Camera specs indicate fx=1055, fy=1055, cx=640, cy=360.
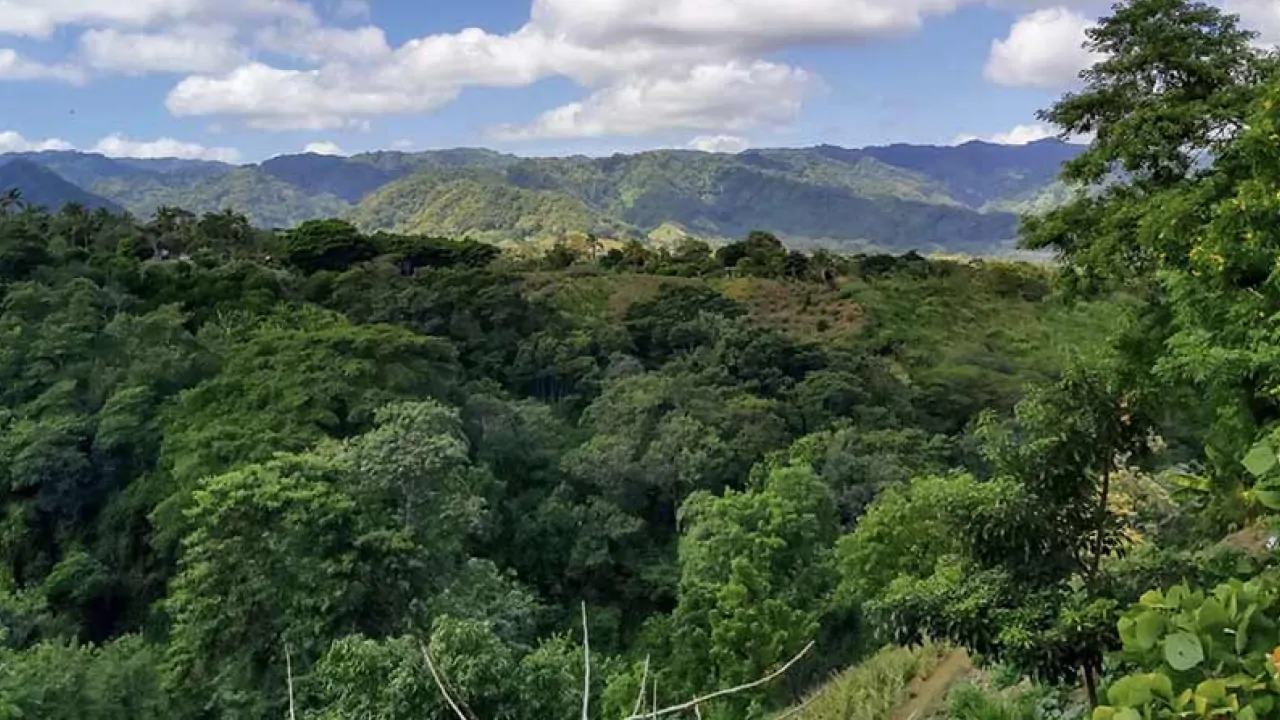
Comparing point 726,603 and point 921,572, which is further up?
point 921,572

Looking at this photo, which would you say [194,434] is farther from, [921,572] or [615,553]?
[921,572]

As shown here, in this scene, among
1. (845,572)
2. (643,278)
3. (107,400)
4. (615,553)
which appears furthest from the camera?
(643,278)

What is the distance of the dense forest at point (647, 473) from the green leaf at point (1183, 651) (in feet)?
0.04

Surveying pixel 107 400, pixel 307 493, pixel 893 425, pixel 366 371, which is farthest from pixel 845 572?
pixel 107 400

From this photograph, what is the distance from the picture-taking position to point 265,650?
12.8 meters

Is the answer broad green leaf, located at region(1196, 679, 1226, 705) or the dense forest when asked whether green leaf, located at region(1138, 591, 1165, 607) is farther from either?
broad green leaf, located at region(1196, 679, 1226, 705)

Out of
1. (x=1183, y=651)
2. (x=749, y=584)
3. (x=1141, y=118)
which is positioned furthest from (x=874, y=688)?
(x=1183, y=651)

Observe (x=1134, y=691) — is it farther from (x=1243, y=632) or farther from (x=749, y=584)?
(x=749, y=584)

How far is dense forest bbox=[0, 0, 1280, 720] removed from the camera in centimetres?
532

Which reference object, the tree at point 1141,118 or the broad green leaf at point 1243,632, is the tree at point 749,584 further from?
the broad green leaf at point 1243,632

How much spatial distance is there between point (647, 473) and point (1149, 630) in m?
19.7

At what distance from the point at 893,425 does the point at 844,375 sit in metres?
2.09

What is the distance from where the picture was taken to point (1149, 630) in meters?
2.21

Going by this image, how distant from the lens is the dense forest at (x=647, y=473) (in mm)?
5324
